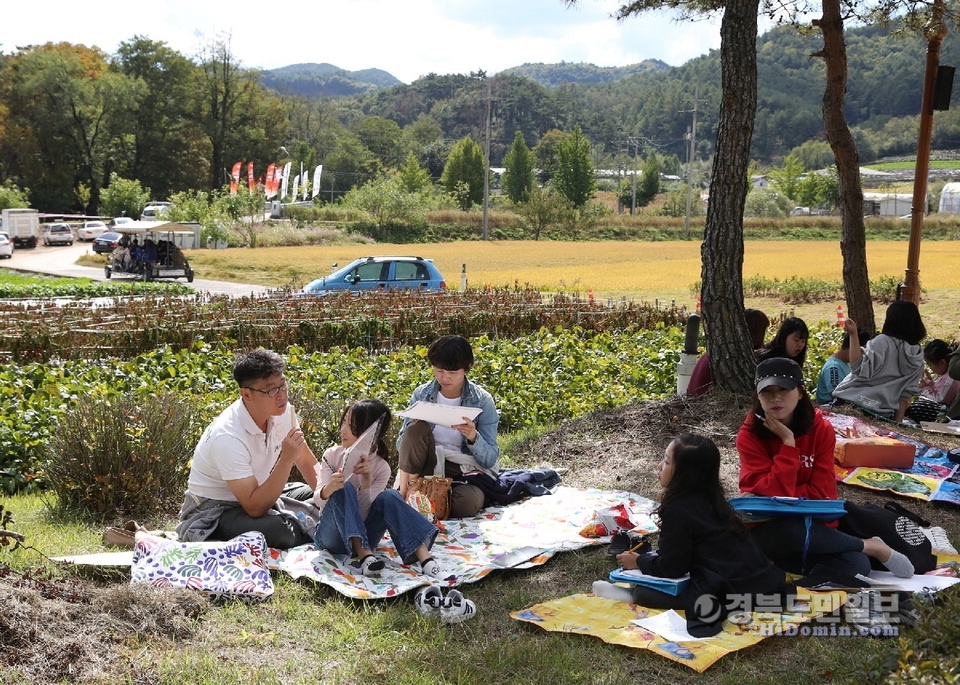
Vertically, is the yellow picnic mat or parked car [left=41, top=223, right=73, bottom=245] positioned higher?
the yellow picnic mat

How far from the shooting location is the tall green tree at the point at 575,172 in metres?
84.5

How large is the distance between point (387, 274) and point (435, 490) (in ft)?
48.5

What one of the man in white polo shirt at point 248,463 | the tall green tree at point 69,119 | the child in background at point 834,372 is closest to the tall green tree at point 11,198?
the tall green tree at point 69,119

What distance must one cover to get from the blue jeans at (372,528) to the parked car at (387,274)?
14.6 m

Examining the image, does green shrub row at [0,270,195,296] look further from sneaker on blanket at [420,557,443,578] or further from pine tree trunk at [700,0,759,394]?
sneaker on blanket at [420,557,443,578]

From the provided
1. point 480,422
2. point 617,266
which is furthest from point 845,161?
point 617,266

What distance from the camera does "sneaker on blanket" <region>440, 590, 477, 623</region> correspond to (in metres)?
4.16

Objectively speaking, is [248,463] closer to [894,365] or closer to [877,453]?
[877,453]

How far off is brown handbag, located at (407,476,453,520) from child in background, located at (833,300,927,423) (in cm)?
412

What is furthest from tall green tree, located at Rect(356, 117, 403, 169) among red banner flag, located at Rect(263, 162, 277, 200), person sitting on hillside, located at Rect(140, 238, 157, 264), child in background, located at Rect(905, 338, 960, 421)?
child in background, located at Rect(905, 338, 960, 421)

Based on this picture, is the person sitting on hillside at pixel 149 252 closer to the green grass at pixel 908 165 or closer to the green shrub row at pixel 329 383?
the green shrub row at pixel 329 383

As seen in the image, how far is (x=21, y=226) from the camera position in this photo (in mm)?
46688

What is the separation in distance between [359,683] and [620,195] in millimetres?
99674

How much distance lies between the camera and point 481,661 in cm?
375
